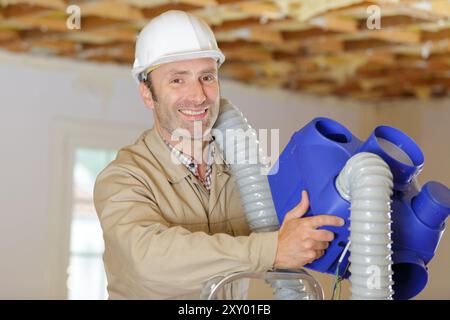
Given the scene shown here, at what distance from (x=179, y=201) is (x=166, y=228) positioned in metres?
0.19

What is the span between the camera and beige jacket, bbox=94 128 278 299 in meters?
1.55

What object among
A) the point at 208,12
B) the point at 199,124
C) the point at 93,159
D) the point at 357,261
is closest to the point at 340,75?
the point at 93,159

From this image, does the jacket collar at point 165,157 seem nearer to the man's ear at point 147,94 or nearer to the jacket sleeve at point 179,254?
the man's ear at point 147,94

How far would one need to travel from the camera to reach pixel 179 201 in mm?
1805

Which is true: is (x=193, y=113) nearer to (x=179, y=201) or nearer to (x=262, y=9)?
(x=179, y=201)

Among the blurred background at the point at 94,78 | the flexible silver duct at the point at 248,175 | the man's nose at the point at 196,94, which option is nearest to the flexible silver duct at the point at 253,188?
the flexible silver duct at the point at 248,175

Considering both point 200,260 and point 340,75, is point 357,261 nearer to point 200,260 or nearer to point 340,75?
point 200,260

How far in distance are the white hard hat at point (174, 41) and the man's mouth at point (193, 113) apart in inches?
4.6

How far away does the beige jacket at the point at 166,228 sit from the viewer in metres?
1.55

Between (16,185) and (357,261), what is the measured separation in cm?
424

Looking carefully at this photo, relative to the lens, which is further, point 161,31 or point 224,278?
point 161,31

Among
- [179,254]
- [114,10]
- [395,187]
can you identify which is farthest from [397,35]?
[179,254]

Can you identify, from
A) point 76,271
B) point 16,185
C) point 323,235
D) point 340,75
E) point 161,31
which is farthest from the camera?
point 340,75
